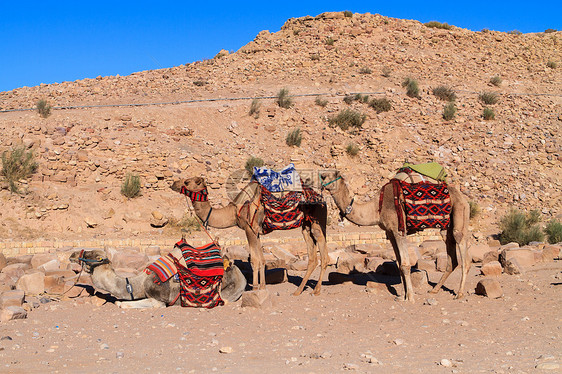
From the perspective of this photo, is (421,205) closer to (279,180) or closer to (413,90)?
(279,180)

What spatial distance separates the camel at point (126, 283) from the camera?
319 inches

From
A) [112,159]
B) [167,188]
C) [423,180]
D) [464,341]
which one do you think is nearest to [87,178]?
[112,159]

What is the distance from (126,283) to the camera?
8188 mm

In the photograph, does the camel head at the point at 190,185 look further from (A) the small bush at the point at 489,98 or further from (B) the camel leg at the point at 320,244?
(A) the small bush at the point at 489,98

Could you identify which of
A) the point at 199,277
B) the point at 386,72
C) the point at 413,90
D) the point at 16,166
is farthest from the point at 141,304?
the point at 386,72

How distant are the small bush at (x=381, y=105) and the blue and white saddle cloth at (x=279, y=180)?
57.1ft

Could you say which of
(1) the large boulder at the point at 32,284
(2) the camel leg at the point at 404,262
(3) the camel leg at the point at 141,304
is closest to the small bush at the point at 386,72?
(2) the camel leg at the point at 404,262

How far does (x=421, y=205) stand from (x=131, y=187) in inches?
447

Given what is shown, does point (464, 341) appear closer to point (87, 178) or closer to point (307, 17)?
point (87, 178)

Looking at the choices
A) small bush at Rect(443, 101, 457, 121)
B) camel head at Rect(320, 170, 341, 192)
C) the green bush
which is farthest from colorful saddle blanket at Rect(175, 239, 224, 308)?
small bush at Rect(443, 101, 457, 121)

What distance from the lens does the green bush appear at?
16.1 metres

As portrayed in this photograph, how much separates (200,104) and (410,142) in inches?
375

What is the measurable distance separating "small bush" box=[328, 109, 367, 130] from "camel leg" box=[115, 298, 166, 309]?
17.2 metres

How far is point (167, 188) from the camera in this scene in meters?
18.7
